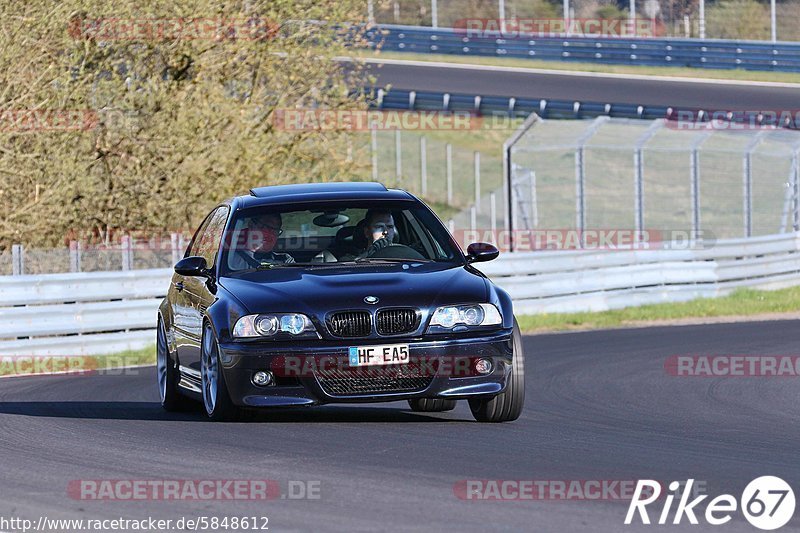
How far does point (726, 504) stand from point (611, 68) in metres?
41.6

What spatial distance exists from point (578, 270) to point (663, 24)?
28.3 metres

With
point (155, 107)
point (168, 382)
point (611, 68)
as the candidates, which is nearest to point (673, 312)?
point (155, 107)

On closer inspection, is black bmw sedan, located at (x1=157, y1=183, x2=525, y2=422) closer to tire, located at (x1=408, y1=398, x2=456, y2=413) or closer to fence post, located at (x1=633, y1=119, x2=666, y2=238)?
tire, located at (x1=408, y1=398, x2=456, y2=413)

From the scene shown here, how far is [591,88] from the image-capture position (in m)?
43.4

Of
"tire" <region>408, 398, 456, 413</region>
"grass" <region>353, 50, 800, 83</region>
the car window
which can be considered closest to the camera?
the car window

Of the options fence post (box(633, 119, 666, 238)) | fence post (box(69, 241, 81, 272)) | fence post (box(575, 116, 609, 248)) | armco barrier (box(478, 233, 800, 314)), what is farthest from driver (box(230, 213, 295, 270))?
fence post (box(633, 119, 666, 238))

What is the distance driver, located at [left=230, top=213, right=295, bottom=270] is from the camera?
10375 mm

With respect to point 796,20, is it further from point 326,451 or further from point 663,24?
point 326,451

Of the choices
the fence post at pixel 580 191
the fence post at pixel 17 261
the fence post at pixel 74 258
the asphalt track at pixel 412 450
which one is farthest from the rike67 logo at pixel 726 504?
the fence post at pixel 580 191

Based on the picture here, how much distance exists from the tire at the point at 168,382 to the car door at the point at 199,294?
1.21 feet

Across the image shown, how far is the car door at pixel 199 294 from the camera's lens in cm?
1038

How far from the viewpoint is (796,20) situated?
43.9 m

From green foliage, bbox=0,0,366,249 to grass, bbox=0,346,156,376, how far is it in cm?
365

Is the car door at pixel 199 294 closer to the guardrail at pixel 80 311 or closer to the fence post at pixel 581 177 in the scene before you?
the guardrail at pixel 80 311
